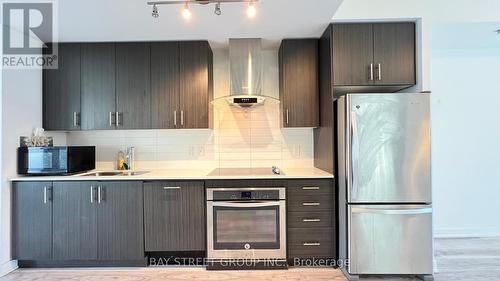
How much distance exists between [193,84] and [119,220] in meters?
1.56

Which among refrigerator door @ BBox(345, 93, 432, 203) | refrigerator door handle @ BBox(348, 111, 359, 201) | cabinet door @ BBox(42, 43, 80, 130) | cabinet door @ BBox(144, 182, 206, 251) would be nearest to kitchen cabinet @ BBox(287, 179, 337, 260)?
refrigerator door handle @ BBox(348, 111, 359, 201)

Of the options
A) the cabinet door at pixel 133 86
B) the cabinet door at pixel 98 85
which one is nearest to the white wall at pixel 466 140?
the cabinet door at pixel 133 86

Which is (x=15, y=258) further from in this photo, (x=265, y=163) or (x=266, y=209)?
(x=265, y=163)

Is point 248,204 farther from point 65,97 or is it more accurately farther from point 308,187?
point 65,97

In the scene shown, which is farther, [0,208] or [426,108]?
[0,208]

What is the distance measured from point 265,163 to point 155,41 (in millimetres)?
1860

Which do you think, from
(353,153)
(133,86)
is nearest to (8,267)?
(133,86)

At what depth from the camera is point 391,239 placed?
2453 millimetres

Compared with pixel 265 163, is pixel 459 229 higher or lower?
lower

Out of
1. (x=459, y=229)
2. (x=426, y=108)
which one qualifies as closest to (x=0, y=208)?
(x=426, y=108)

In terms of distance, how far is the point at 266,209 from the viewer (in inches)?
105

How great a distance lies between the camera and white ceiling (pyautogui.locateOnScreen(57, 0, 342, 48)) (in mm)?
2289

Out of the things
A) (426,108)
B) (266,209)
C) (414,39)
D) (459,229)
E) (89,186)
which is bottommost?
(459,229)

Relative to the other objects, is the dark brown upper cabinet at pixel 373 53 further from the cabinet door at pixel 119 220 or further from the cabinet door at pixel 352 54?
the cabinet door at pixel 119 220
